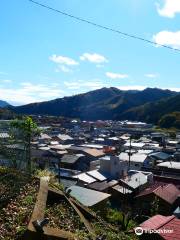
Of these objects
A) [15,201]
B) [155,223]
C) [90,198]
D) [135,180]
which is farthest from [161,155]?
[15,201]

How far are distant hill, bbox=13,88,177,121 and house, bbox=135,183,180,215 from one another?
269 feet

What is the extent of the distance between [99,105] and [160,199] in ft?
359

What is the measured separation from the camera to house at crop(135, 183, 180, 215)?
60.2 feet

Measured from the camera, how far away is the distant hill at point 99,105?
114812 millimetres

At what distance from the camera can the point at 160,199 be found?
18.4 metres

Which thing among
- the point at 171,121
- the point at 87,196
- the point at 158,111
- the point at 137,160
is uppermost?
the point at 158,111

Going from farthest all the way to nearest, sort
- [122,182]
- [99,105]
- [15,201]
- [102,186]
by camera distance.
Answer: [99,105], [122,182], [102,186], [15,201]

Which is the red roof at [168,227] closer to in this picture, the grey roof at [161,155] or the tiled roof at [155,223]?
the tiled roof at [155,223]

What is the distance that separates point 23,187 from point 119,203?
1248cm

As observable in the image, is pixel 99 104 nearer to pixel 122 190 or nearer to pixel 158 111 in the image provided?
pixel 158 111

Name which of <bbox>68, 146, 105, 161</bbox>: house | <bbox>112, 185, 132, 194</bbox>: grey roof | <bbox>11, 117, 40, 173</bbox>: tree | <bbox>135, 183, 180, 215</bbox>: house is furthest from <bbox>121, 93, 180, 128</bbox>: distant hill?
<bbox>11, 117, 40, 173</bbox>: tree

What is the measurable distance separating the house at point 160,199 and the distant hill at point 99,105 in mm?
81875

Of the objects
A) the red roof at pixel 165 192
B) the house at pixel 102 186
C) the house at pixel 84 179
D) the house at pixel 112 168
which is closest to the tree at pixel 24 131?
the house at pixel 102 186

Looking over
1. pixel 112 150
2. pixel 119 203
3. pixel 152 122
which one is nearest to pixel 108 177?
pixel 119 203
